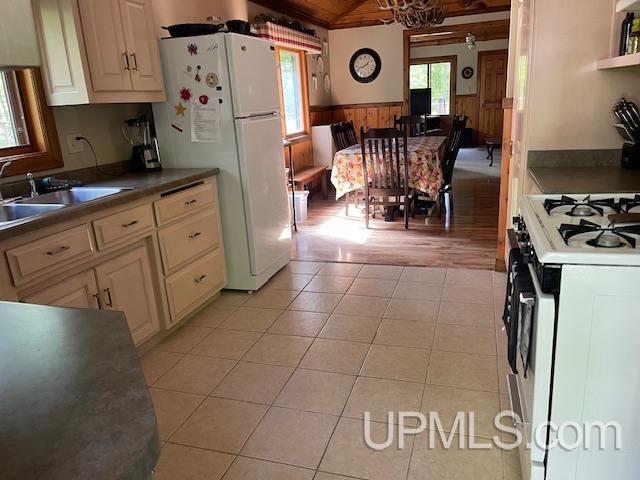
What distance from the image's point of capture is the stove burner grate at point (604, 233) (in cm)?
129

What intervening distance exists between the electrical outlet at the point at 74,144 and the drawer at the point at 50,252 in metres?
0.88

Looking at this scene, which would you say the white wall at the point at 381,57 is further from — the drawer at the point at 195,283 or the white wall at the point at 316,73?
the drawer at the point at 195,283

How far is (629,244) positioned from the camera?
1.29 meters

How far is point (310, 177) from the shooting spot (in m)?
5.82

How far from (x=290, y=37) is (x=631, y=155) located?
4.10 meters

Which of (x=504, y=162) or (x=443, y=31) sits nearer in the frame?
(x=504, y=162)

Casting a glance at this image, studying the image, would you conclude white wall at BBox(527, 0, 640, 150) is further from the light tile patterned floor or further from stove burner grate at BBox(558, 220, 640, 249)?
stove burner grate at BBox(558, 220, 640, 249)

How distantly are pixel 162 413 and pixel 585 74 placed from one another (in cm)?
257

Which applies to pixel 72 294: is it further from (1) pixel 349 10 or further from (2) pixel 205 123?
(1) pixel 349 10

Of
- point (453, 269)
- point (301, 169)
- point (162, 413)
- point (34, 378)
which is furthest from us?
point (301, 169)

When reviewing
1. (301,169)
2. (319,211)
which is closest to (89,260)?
(319,211)

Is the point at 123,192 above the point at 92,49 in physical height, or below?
below

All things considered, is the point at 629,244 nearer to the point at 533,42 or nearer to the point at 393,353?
the point at 393,353

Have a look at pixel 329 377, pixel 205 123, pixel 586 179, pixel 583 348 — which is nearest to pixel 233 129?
pixel 205 123
